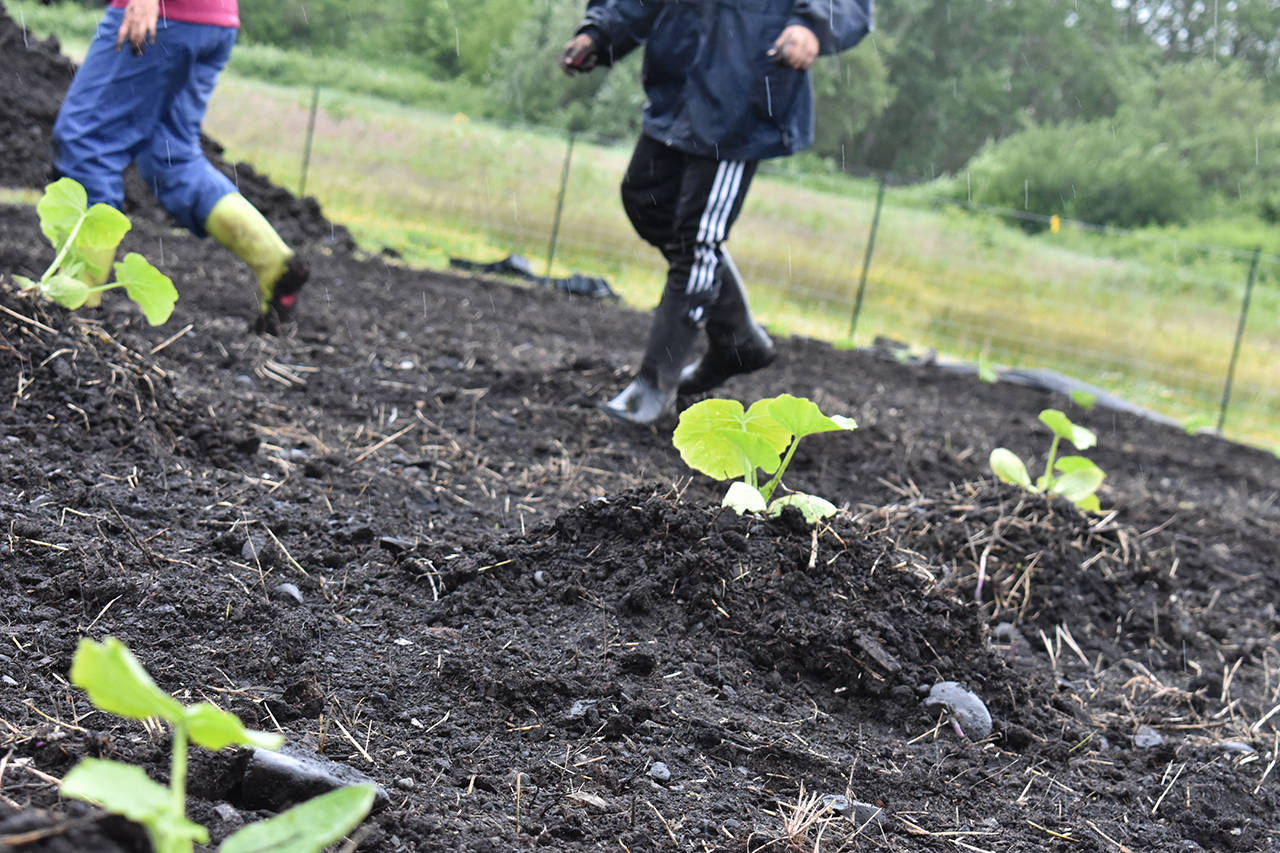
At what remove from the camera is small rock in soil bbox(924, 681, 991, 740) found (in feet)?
5.84

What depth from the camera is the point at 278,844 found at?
31.4 inches

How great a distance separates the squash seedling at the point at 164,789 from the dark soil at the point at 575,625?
0.18ft

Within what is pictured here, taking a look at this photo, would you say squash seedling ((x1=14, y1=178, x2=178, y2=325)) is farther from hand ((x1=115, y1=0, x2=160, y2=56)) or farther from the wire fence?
the wire fence

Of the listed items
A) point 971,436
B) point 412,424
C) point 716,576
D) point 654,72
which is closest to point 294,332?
point 412,424

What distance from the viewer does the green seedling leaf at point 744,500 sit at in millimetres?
2033

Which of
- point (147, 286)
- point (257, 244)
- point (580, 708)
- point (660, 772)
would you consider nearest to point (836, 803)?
point (660, 772)

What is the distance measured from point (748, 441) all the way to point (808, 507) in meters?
0.18

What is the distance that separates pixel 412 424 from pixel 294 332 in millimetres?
1012

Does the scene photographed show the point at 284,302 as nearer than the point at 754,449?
No

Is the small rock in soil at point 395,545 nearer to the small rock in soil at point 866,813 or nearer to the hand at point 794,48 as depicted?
the small rock in soil at point 866,813

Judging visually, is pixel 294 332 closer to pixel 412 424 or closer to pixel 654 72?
pixel 412 424

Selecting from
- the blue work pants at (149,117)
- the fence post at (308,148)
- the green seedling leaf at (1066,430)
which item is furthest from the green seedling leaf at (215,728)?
the fence post at (308,148)

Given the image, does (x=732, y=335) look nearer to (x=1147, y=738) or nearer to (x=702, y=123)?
(x=702, y=123)

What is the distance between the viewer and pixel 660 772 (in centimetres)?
143
